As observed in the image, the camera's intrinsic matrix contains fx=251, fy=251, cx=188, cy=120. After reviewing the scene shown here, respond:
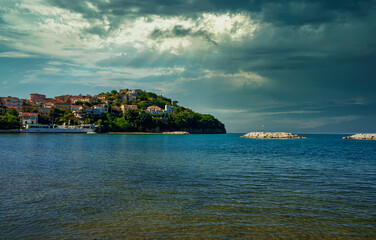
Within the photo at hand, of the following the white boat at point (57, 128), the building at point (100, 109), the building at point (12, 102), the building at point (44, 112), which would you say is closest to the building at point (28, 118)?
the white boat at point (57, 128)

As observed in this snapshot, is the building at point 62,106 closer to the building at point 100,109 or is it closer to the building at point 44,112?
the building at point 44,112

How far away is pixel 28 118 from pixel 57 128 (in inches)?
756

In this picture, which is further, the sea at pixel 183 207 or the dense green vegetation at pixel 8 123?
the dense green vegetation at pixel 8 123

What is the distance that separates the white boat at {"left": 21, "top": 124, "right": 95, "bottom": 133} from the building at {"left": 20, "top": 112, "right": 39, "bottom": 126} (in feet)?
18.2

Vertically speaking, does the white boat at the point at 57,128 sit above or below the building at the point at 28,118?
below

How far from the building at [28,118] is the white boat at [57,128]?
218 inches

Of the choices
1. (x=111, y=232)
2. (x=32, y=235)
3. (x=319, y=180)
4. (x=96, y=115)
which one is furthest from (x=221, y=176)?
(x=96, y=115)

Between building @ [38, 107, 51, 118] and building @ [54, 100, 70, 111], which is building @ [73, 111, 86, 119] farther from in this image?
building @ [54, 100, 70, 111]

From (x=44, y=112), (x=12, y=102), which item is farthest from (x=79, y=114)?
(x=12, y=102)

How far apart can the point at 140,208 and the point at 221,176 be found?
923cm

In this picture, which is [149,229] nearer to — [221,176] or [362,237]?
[362,237]

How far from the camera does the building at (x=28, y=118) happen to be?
148m

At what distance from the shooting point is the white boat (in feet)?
452

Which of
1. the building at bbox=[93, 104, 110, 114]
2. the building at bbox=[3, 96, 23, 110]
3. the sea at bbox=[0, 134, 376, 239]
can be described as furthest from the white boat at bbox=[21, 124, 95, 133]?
the sea at bbox=[0, 134, 376, 239]
